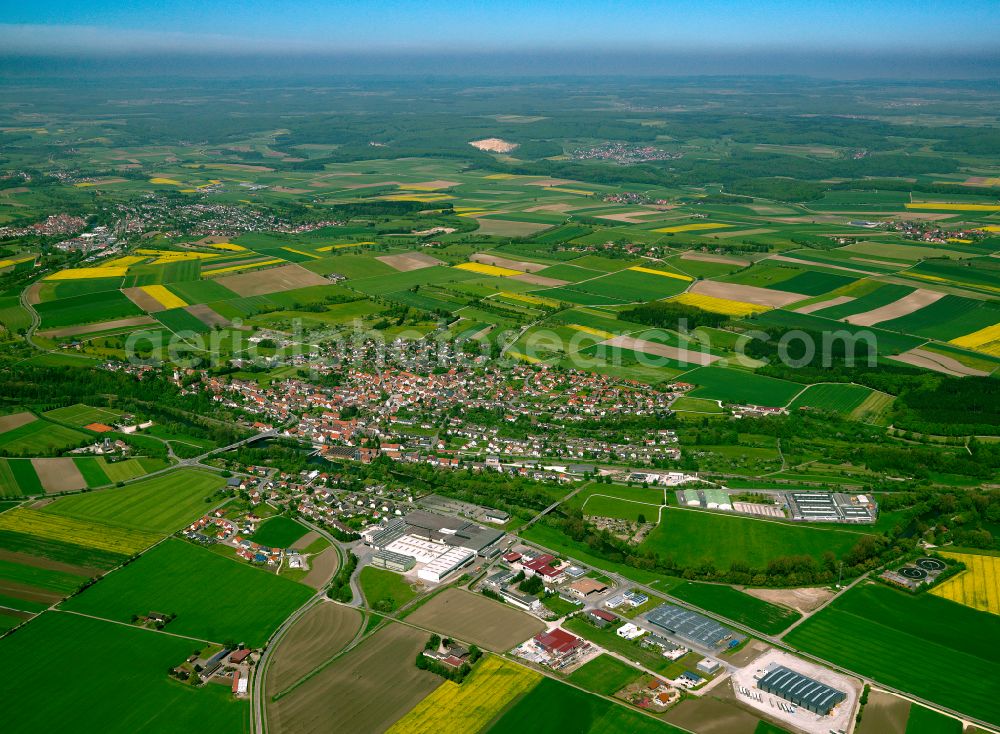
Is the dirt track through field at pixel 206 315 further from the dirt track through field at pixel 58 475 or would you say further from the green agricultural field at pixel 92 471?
the dirt track through field at pixel 58 475

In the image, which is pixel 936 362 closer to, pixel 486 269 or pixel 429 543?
pixel 429 543

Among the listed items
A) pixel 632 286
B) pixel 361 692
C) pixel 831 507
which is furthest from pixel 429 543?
pixel 632 286

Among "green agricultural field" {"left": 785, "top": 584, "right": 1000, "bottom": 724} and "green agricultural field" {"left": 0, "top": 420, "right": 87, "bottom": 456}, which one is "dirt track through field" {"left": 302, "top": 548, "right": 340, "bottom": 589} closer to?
"green agricultural field" {"left": 785, "top": 584, "right": 1000, "bottom": 724}

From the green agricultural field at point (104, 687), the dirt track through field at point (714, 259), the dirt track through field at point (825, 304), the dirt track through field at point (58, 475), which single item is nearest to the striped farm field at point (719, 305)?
the dirt track through field at point (825, 304)

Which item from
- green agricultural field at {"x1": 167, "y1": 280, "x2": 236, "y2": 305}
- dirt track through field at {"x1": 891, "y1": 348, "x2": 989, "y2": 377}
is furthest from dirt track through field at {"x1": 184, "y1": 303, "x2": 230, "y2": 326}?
dirt track through field at {"x1": 891, "y1": 348, "x2": 989, "y2": 377}

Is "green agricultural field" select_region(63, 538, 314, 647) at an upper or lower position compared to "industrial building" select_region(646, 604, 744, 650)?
upper

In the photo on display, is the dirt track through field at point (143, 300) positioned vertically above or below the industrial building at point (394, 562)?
above

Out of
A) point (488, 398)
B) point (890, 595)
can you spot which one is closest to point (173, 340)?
point (488, 398)
